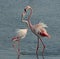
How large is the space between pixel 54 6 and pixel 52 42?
37cm

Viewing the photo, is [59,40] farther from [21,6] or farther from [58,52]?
[21,6]

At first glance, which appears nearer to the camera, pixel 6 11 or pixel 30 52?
pixel 30 52

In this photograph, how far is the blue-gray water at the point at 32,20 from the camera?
3.54 metres

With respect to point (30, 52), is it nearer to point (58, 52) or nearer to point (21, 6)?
point (58, 52)

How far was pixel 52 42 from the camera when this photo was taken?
354 centimetres

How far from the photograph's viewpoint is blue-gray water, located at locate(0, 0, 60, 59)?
3539 millimetres

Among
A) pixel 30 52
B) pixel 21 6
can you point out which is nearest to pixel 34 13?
pixel 21 6

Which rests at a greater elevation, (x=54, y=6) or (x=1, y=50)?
(x=54, y=6)

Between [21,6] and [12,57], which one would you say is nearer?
[12,57]

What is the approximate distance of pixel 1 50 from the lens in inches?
138

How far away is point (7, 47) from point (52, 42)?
43 centimetres

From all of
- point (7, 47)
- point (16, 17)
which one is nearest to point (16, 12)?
point (16, 17)

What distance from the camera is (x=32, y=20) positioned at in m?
3.59

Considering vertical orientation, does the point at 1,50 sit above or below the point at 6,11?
below
